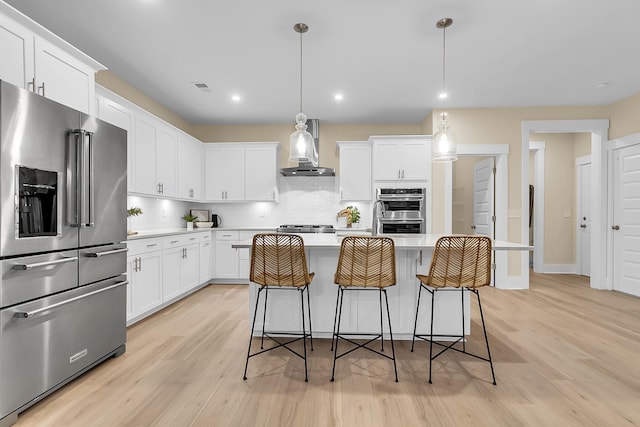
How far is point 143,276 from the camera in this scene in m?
3.61

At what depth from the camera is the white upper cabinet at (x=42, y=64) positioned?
6.60 ft

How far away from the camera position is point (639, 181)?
185 inches

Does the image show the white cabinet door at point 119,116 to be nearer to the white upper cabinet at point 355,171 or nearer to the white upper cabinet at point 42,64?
the white upper cabinet at point 42,64

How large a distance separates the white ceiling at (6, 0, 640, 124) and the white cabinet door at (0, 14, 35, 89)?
80 centimetres

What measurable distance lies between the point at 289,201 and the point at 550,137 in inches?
212

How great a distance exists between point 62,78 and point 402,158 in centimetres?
436

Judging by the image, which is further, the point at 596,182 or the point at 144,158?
the point at 596,182

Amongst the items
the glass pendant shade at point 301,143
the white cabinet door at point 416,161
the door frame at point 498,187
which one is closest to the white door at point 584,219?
the door frame at point 498,187

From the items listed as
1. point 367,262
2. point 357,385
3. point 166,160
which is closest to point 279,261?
point 367,262

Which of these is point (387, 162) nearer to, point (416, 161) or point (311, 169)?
point (416, 161)

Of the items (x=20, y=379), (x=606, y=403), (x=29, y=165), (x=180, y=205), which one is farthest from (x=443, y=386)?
Answer: (x=180, y=205)

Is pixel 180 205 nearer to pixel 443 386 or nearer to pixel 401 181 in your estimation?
pixel 401 181

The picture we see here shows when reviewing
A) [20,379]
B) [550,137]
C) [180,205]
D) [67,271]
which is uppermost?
[550,137]

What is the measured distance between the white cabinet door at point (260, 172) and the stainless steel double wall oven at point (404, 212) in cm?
199
